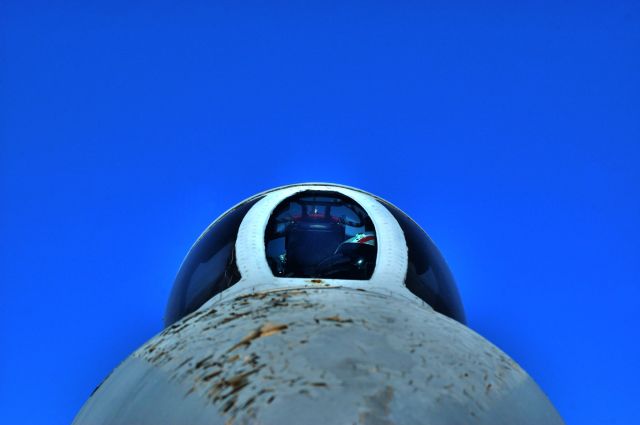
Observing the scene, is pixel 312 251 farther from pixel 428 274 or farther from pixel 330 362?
pixel 330 362

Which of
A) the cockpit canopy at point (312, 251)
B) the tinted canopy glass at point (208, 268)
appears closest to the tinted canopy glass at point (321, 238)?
the cockpit canopy at point (312, 251)

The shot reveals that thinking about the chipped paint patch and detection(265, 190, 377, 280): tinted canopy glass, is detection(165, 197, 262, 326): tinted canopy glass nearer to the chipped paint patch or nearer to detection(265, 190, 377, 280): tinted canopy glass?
detection(265, 190, 377, 280): tinted canopy glass

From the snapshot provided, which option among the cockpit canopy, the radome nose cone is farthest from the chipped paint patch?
the cockpit canopy

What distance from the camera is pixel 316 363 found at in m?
2.31

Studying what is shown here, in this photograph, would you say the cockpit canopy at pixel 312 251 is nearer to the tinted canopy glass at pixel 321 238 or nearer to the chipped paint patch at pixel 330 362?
the tinted canopy glass at pixel 321 238

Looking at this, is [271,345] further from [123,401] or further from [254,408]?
[123,401]

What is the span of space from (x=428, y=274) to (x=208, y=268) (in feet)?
6.12

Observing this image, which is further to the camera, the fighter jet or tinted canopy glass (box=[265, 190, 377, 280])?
tinted canopy glass (box=[265, 190, 377, 280])

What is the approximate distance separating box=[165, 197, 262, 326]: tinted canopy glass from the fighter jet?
5 centimetres

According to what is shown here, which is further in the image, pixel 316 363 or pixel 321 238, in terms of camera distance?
pixel 321 238

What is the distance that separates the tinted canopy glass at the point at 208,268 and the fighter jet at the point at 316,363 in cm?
5

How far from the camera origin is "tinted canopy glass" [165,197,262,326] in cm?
450

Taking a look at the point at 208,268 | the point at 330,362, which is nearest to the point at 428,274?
the point at 208,268

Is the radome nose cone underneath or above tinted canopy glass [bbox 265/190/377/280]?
underneath
